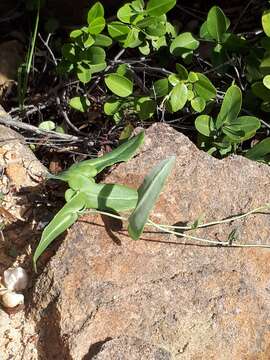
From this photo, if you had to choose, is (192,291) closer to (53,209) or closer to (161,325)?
(161,325)

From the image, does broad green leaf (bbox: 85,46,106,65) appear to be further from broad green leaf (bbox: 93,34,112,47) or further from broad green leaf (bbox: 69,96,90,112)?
broad green leaf (bbox: 69,96,90,112)

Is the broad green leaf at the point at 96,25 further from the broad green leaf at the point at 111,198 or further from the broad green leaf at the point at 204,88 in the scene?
the broad green leaf at the point at 111,198

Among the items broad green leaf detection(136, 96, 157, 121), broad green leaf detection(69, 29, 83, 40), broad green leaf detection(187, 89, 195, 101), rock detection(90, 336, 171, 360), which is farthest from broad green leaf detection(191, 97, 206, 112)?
rock detection(90, 336, 171, 360)

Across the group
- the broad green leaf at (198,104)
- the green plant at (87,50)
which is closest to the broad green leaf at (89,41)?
the green plant at (87,50)

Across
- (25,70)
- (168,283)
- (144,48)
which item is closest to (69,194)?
(168,283)

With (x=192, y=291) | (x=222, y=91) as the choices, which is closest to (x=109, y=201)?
(x=192, y=291)

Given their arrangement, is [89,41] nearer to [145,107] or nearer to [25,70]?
[145,107]
